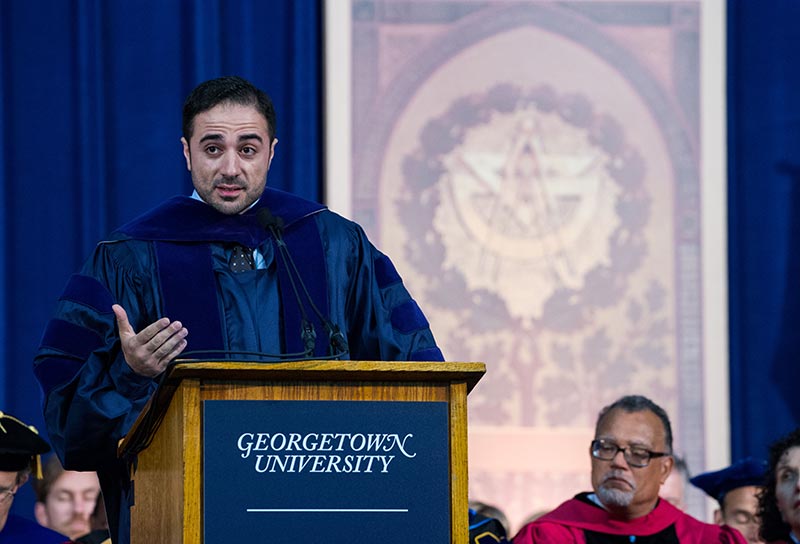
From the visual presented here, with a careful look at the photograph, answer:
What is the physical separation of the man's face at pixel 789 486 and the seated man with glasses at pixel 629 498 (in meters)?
0.17

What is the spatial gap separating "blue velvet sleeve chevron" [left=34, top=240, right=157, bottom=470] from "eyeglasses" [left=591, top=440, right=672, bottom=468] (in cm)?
199

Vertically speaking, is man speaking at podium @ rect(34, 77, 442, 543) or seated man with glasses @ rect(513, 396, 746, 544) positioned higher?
man speaking at podium @ rect(34, 77, 442, 543)

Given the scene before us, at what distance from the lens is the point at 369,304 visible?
2.98 m

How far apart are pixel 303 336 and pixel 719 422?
3.80 metres

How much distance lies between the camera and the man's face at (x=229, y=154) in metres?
2.84

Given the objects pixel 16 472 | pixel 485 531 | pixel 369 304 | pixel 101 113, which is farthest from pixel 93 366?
pixel 101 113

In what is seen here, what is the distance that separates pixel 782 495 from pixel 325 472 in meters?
2.74

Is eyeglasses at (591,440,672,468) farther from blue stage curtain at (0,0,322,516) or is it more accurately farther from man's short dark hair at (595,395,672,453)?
blue stage curtain at (0,0,322,516)

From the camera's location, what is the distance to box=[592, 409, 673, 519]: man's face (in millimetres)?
4441

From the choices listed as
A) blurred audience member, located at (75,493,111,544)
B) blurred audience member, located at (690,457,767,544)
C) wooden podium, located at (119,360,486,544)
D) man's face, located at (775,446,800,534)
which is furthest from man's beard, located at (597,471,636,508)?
wooden podium, located at (119,360,486,544)

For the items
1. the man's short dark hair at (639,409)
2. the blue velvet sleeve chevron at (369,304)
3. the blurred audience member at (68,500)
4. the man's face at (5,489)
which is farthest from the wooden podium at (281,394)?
the blurred audience member at (68,500)

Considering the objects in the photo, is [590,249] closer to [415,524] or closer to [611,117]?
[611,117]

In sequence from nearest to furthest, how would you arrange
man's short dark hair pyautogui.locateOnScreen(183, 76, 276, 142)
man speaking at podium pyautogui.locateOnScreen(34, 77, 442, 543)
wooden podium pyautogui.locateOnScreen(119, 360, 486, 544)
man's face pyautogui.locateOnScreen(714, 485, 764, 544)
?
wooden podium pyautogui.locateOnScreen(119, 360, 486, 544), man speaking at podium pyautogui.locateOnScreen(34, 77, 442, 543), man's short dark hair pyautogui.locateOnScreen(183, 76, 276, 142), man's face pyautogui.locateOnScreen(714, 485, 764, 544)

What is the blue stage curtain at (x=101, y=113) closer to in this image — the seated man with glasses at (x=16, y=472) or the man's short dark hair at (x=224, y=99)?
the seated man with glasses at (x=16, y=472)
